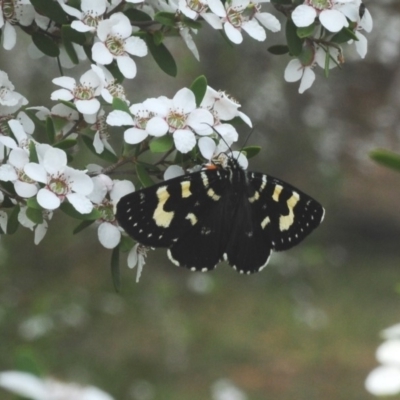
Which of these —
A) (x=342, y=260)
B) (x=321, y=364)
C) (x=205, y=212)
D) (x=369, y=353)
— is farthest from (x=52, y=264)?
(x=342, y=260)

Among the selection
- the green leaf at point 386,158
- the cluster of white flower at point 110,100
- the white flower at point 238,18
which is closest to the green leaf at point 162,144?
the cluster of white flower at point 110,100

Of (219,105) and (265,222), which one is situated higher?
(219,105)

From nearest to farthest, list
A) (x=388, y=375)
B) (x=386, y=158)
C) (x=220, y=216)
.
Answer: (x=386, y=158) < (x=388, y=375) < (x=220, y=216)

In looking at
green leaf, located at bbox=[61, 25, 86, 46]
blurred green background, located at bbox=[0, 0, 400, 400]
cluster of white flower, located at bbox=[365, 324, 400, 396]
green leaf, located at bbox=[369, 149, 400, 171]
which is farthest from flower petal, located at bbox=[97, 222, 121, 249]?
blurred green background, located at bbox=[0, 0, 400, 400]

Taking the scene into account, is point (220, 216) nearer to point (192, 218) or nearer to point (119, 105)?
point (192, 218)

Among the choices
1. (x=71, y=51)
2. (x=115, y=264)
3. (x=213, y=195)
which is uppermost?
(x=71, y=51)

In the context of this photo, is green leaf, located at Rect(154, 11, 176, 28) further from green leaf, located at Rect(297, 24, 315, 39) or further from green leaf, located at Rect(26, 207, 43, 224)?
green leaf, located at Rect(26, 207, 43, 224)

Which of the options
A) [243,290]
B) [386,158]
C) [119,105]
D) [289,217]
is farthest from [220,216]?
[243,290]

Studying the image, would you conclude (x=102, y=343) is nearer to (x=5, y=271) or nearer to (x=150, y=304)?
(x=150, y=304)
